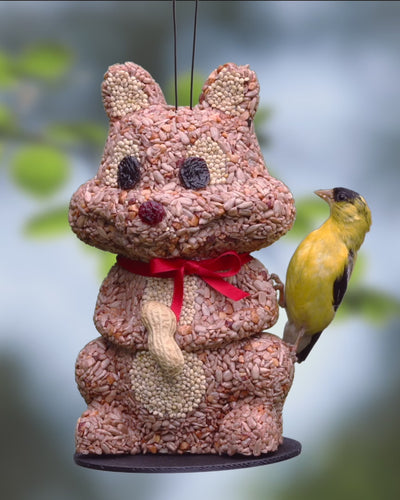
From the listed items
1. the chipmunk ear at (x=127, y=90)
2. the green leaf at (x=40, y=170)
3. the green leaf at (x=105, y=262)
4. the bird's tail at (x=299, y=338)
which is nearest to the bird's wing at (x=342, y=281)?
the bird's tail at (x=299, y=338)

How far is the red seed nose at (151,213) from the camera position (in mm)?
2469

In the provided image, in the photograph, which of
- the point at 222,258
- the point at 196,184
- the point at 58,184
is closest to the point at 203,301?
the point at 222,258

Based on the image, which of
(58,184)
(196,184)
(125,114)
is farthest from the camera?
(58,184)

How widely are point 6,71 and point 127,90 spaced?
1.74 m

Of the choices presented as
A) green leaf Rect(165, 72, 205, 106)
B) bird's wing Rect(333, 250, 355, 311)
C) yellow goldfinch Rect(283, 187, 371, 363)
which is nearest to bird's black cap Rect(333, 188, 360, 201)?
yellow goldfinch Rect(283, 187, 371, 363)

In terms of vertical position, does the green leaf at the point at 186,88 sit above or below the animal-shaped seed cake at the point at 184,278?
above

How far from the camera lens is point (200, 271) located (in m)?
2.59

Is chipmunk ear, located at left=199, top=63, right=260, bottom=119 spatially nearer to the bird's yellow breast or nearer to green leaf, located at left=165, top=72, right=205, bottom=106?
the bird's yellow breast

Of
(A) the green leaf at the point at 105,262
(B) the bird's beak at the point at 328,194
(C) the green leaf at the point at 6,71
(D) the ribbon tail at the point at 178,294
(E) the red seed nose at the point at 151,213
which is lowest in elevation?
(D) the ribbon tail at the point at 178,294

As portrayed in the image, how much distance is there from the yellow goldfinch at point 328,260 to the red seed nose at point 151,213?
499 mm

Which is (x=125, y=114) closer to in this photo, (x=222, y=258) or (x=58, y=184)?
(x=222, y=258)

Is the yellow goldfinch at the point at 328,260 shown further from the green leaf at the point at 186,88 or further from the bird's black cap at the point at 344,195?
the green leaf at the point at 186,88

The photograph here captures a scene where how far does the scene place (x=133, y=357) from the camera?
2637 millimetres

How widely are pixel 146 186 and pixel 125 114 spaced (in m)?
0.26
